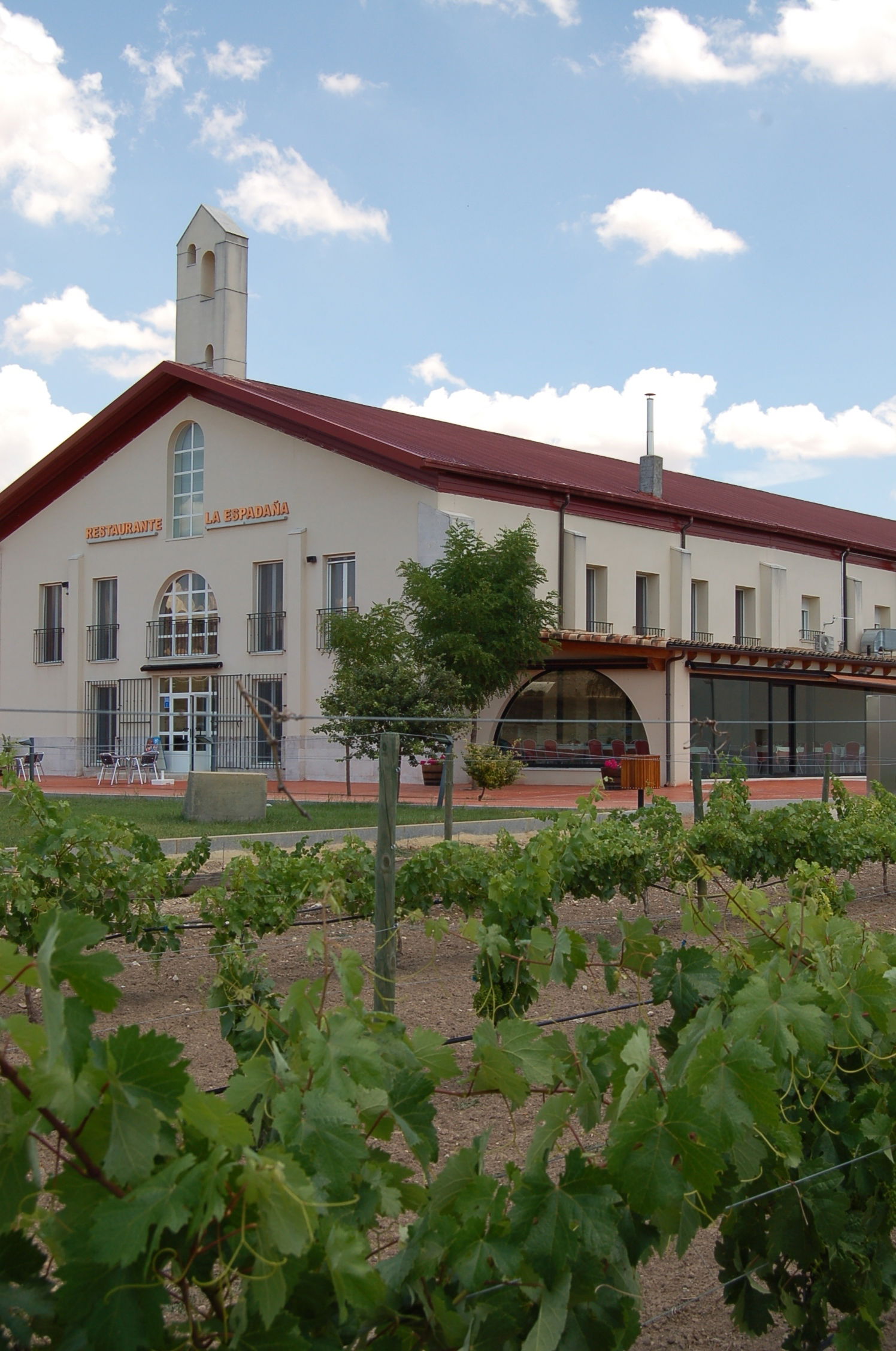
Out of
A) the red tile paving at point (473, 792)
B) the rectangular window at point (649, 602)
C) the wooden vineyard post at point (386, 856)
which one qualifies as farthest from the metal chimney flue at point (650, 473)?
the wooden vineyard post at point (386, 856)

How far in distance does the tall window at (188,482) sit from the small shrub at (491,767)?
13126mm

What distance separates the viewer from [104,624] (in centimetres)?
3272

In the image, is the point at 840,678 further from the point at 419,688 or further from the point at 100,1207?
the point at 100,1207

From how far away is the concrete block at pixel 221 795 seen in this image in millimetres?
9562

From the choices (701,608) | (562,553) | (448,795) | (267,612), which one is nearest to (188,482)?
(267,612)

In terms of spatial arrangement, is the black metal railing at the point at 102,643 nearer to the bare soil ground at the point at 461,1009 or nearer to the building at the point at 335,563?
the building at the point at 335,563

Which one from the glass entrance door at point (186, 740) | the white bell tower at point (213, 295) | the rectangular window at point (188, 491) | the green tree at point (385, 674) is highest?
the white bell tower at point (213, 295)

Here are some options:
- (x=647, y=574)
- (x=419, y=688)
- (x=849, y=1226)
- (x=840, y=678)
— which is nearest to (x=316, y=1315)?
(x=849, y=1226)

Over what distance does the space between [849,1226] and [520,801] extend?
12.4 m

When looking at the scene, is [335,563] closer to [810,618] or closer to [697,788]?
[810,618]

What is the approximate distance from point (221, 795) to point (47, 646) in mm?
25910

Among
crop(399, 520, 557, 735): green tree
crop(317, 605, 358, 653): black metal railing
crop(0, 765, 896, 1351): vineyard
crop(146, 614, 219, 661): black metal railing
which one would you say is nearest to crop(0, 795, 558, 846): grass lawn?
crop(0, 765, 896, 1351): vineyard

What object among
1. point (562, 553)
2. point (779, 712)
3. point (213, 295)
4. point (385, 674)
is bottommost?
point (779, 712)

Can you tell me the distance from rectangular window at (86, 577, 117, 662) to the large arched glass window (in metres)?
11.1
